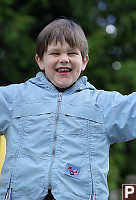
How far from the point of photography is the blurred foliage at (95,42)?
20.7 ft

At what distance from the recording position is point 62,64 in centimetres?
226

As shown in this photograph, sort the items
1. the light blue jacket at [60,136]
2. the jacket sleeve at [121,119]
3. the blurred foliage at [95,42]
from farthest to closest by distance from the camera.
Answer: the blurred foliage at [95,42] → the jacket sleeve at [121,119] → the light blue jacket at [60,136]

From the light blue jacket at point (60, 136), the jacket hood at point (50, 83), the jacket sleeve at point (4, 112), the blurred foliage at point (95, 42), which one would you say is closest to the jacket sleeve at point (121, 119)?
the light blue jacket at point (60, 136)

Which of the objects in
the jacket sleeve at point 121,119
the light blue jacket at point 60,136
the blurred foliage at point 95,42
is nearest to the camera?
the light blue jacket at point 60,136

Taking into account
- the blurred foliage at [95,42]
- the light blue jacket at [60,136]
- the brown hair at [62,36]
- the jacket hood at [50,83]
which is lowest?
the light blue jacket at [60,136]

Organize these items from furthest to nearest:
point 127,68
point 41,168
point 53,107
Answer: point 127,68 → point 53,107 → point 41,168

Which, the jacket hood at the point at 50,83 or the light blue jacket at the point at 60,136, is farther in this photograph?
the jacket hood at the point at 50,83

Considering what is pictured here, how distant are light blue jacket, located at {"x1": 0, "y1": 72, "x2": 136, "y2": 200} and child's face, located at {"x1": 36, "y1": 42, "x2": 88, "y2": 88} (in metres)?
0.05

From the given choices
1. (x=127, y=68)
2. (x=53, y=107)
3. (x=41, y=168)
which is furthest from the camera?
(x=127, y=68)

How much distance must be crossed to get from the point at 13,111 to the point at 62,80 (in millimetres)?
309

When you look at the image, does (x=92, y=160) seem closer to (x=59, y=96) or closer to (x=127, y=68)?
(x=59, y=96)

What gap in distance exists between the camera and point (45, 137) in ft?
7.00

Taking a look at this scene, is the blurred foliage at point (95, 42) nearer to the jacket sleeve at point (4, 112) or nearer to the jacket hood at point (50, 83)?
the jacket hood at point (50, 83)

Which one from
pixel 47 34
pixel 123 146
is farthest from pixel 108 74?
pixel 47 34
